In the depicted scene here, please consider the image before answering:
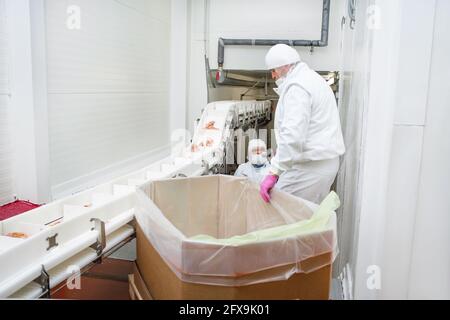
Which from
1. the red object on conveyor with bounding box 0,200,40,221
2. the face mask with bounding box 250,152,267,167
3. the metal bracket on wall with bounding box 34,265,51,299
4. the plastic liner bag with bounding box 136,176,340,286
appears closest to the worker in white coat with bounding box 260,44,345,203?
the plastic liner bag with bounding box 136,176,340,286

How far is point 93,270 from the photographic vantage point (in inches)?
68.3

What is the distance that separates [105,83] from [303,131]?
184cm

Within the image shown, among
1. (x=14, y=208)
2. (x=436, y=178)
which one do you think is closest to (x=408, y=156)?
(x=436, y=178)

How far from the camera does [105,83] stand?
3.26 m

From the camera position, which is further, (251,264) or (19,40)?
(19,40)

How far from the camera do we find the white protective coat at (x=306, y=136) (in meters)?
2.13

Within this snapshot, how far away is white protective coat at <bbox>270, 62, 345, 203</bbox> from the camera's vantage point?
6.98ft

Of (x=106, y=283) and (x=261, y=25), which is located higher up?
(x=261, y=25)

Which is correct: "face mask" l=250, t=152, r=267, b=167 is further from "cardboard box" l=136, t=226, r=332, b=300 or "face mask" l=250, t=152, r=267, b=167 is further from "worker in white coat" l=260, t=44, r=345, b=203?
"cardboard box" l=136, t=226, r=332, b=300

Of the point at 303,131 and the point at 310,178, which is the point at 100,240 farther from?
the point at 310,178

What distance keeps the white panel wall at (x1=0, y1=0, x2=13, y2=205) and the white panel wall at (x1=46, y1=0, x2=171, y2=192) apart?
0.35 m
